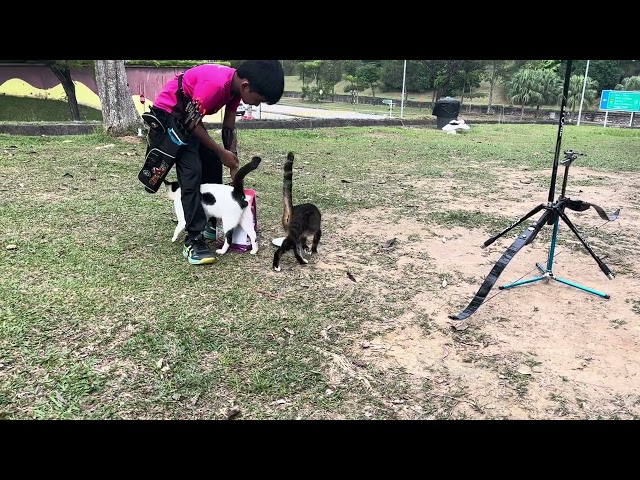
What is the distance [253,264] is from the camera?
12.1ft

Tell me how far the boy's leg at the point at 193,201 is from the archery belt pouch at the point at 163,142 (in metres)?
0.08

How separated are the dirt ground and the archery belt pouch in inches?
50.9

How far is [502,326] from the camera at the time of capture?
291 centimetres

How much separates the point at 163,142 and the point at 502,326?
255 centimetres

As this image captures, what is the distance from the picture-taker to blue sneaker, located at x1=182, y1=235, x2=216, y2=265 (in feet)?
11.7

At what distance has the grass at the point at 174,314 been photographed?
2.14m

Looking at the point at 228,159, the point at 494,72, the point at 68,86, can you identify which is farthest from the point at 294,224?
the point at 494,72

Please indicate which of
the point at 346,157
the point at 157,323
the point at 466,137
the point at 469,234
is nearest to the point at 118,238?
the point at 157,323

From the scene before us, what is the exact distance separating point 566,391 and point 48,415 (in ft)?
7.34

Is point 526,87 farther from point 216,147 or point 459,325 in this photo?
point 459,325

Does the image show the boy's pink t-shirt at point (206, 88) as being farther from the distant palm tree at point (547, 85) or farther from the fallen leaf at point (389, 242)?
the distant palm tree at point (547, 85)

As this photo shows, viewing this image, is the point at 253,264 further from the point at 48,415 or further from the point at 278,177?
the point at 278,177

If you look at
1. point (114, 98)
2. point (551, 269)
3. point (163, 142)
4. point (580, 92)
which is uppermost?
point (580, 92)

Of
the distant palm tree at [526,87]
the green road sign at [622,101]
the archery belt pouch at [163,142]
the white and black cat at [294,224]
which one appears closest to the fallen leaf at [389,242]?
the white and black cat at [294,224]
